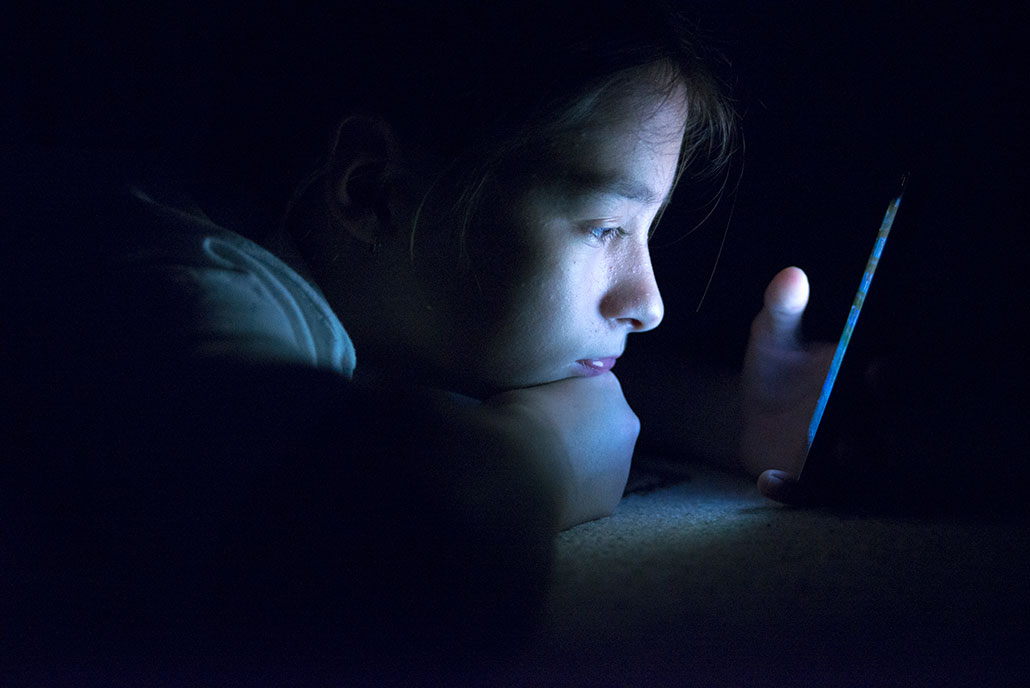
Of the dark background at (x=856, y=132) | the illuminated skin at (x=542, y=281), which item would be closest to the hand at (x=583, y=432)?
the illuminated skin at (x=542, y=281)

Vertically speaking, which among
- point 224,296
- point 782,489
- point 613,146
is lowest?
point 782,489

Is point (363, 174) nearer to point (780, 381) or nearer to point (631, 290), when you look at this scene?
point (631, 290)

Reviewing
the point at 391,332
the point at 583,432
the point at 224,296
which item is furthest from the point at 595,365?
the point at 224,296

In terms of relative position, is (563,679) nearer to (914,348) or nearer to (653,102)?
(653,102)

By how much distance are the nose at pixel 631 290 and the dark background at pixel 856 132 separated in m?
0.18

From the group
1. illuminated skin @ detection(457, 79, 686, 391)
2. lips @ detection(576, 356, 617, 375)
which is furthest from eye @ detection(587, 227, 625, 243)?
lips @ detection(576, 356, 617, 375)

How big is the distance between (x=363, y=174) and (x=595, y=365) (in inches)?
10.1

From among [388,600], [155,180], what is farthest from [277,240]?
[388,600]

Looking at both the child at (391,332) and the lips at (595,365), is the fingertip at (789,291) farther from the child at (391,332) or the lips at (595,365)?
the lips at (595,365)

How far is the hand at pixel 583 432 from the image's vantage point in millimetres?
549

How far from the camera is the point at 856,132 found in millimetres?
805

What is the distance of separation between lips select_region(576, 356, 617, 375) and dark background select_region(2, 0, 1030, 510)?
22cm

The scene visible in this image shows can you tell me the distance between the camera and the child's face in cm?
56

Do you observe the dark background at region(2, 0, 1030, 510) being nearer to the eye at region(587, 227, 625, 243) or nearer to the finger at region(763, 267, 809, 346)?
the finger at region(763, 267, 809, 346)
